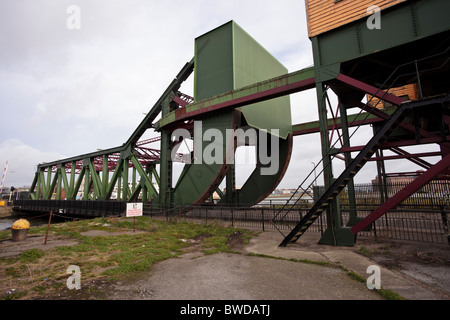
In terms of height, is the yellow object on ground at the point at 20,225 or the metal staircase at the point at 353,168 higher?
the metal staircase at the point at 353,168

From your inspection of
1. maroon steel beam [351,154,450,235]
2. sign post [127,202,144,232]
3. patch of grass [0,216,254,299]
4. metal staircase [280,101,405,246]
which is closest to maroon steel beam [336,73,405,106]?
metal staircase [280,101,405,246]

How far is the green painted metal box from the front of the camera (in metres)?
16.6

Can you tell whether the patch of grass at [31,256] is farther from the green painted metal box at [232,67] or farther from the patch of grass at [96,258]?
the green painted metal box at [232,67]

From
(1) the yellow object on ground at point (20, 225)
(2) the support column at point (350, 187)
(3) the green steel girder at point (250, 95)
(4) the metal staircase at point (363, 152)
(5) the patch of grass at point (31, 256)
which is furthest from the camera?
(3) the green steel girder at point (250, 95)

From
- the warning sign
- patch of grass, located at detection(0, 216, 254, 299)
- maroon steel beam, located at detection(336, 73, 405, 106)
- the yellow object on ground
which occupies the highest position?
maroon steel beam, located at detection(336, 73, 405, 106)

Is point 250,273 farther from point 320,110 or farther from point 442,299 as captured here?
point 320,110

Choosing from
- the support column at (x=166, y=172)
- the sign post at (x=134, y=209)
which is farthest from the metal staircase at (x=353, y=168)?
the support column at (x=166, y=172)

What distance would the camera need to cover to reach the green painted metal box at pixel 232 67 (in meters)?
16.6

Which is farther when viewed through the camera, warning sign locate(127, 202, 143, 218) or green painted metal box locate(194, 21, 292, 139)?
green painted metal box locate(194, 21, 292, 139)

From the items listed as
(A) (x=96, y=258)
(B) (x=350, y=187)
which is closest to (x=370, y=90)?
(B) (x=350, y=187)

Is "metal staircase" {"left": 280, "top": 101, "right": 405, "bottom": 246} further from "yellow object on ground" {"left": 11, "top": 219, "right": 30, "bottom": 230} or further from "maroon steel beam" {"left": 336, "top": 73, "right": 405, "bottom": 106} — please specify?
"yellow object on ground" {"left": 11, "top": 219, "right": 30, "bottom": 230}

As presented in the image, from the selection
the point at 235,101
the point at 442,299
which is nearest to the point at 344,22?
the point at 235,101

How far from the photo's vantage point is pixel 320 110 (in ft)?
30.8
